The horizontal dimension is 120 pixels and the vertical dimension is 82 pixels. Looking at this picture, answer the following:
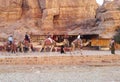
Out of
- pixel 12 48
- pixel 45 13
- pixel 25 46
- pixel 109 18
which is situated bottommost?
pixel 25 46

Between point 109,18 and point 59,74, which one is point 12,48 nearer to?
point 59,74

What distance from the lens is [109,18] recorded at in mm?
52312

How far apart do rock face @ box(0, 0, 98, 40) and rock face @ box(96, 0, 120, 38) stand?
5.29 metres

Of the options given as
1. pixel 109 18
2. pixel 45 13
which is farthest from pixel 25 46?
pixel 45 13

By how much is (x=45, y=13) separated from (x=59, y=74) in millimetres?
32857

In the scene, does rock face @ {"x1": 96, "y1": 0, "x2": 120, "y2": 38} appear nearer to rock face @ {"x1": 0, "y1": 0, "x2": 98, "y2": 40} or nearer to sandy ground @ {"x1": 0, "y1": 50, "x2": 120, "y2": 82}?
rock face @ {"x1": 0, "y1": 0, "x2": 98, "y2": 40}

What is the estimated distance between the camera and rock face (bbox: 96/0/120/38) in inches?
1992

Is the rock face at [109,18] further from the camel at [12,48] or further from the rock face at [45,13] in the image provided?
the camel at [12,48]

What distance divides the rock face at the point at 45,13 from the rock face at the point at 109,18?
17.4 ft

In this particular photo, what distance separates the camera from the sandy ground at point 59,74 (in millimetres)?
24344

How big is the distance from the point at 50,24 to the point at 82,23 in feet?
13.3

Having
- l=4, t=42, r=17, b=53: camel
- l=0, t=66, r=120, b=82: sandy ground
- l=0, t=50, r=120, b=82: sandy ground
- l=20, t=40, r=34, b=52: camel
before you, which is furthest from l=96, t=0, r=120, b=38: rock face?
l=0, t=66, r=120, b=82: sandy ground

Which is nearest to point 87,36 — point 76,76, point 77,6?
point 77,6

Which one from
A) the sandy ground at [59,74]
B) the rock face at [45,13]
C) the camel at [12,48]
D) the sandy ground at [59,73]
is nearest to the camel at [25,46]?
the camel at [12,48]
